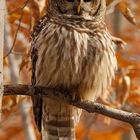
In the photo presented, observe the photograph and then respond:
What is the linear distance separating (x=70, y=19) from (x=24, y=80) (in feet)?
6.16

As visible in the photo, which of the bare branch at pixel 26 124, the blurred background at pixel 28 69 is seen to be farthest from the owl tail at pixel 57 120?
the bare branch at pixel 26 124

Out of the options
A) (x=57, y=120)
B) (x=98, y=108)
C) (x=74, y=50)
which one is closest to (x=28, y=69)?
(x=57, y=120)

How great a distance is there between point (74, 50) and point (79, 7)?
381 millimetres

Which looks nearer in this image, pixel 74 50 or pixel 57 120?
pixel 74 50

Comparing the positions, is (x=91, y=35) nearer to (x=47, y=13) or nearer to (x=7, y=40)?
(x=47, y=13)

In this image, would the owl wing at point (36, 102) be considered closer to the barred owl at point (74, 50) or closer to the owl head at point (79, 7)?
the barred owl at point (74, 50)

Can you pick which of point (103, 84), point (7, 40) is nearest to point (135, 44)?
point (7, 40)

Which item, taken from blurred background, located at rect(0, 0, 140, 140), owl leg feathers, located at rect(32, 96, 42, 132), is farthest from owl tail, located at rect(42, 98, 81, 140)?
blurred background, located at rect(0, 0, 140, 140)

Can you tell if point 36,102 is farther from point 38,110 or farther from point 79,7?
point 79,7

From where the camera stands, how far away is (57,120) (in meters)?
4.95

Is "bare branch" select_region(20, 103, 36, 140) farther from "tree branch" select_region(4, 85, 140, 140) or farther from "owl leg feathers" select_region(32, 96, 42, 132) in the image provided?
"tree branch" select_region(4, 85, 140, 140)

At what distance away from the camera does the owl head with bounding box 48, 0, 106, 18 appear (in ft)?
15.1

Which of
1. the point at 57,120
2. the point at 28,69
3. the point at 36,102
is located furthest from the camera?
the point at 28,69

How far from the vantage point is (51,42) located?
445 cm
